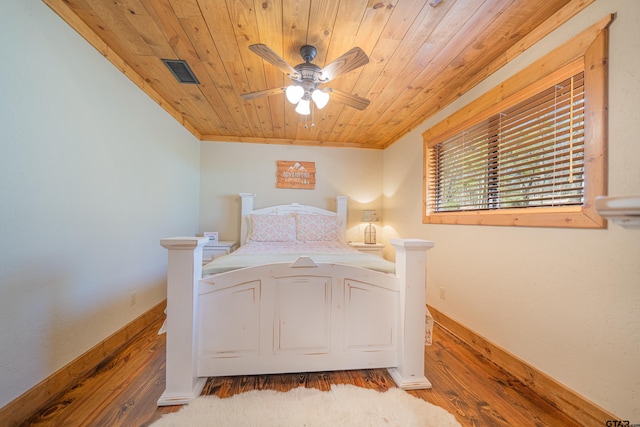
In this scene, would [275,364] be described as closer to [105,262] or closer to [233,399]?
[233,399]

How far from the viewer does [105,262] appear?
1729mm

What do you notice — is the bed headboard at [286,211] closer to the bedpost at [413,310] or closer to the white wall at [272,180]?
the white wall at [272,180]

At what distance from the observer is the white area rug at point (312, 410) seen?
1.19m

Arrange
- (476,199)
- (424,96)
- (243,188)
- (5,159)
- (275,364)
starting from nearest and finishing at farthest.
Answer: (5,159)
(275,364)
(476,199)
(424,96)
(243,188)

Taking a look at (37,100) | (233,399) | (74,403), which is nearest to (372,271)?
(233,399)

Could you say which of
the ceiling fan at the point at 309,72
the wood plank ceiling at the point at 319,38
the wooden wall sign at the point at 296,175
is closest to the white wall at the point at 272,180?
the wooden wall sign at the point at 296,175

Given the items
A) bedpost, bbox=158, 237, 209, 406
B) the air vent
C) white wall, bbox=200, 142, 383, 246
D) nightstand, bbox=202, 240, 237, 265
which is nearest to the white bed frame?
bedpost, bbox=158, 237, 209, 406

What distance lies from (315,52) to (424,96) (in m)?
1.25

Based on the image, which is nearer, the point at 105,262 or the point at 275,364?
the point at 275,364

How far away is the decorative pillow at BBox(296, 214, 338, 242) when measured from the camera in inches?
127

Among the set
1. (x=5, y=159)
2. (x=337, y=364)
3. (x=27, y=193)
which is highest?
(x=5, y=159)

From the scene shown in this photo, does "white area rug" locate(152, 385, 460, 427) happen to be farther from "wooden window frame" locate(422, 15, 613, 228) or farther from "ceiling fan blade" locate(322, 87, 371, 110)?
"ceiling fan blade" locate(322, 87, 371, 110)

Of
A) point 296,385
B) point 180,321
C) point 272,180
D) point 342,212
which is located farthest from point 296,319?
point 272,180

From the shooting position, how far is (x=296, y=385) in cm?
145
